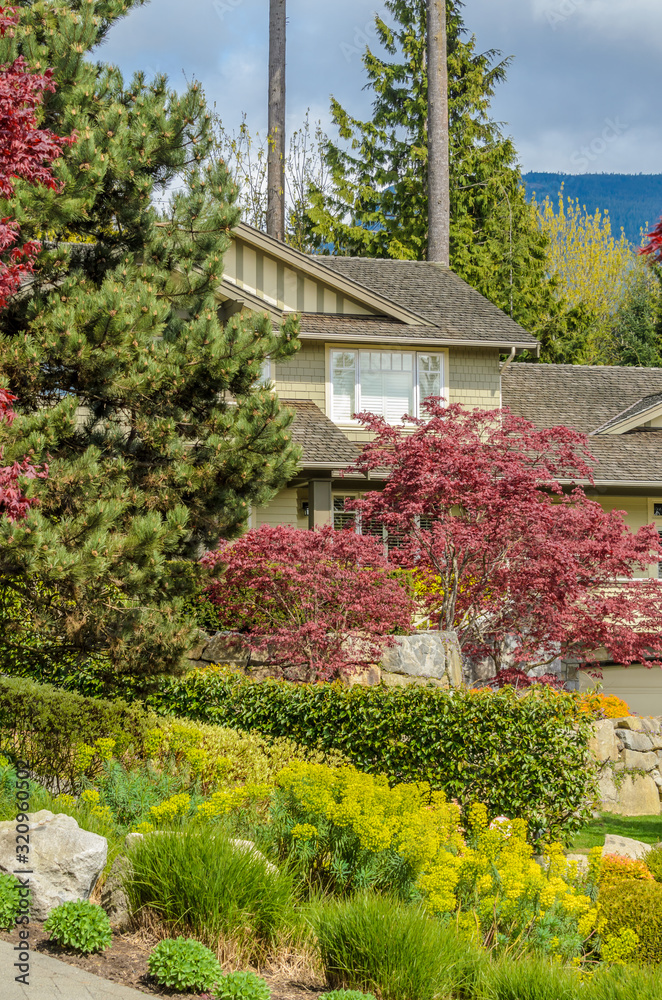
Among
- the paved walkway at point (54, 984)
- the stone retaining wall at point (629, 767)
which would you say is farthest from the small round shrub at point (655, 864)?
the stone retaining wall at point (629, 767)

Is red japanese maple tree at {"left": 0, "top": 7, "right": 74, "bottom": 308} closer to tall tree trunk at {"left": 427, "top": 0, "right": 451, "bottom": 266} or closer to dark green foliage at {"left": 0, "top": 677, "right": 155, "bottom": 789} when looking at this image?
dark green foliage at {"left": 0, "top": 677, "right": 155, "bottom": 789}

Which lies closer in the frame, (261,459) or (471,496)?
(261,459)

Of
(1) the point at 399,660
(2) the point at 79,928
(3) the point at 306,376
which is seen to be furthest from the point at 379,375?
(2) the point at 79,928

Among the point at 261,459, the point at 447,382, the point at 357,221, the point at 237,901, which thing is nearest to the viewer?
the point at 237,901

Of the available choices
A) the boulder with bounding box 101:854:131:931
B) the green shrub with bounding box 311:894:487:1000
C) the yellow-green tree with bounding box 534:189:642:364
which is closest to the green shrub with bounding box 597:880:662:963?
the green shrub with bounding box 311:894:487:1000

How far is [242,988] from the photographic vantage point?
438 centimetres

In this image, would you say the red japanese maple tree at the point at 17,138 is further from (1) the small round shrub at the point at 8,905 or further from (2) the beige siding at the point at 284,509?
(2) the beige siding at the point at 284,509

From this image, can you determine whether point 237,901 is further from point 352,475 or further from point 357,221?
point 357,221

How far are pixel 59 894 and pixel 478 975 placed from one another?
2.25 meters

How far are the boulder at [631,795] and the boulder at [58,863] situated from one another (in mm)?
9303

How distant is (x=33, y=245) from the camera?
7.98 m

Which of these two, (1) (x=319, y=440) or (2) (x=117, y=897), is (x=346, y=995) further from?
(1) (x=319, y=440)

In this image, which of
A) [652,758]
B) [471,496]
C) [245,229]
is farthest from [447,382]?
[652,758]

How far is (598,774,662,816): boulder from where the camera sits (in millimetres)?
13289
